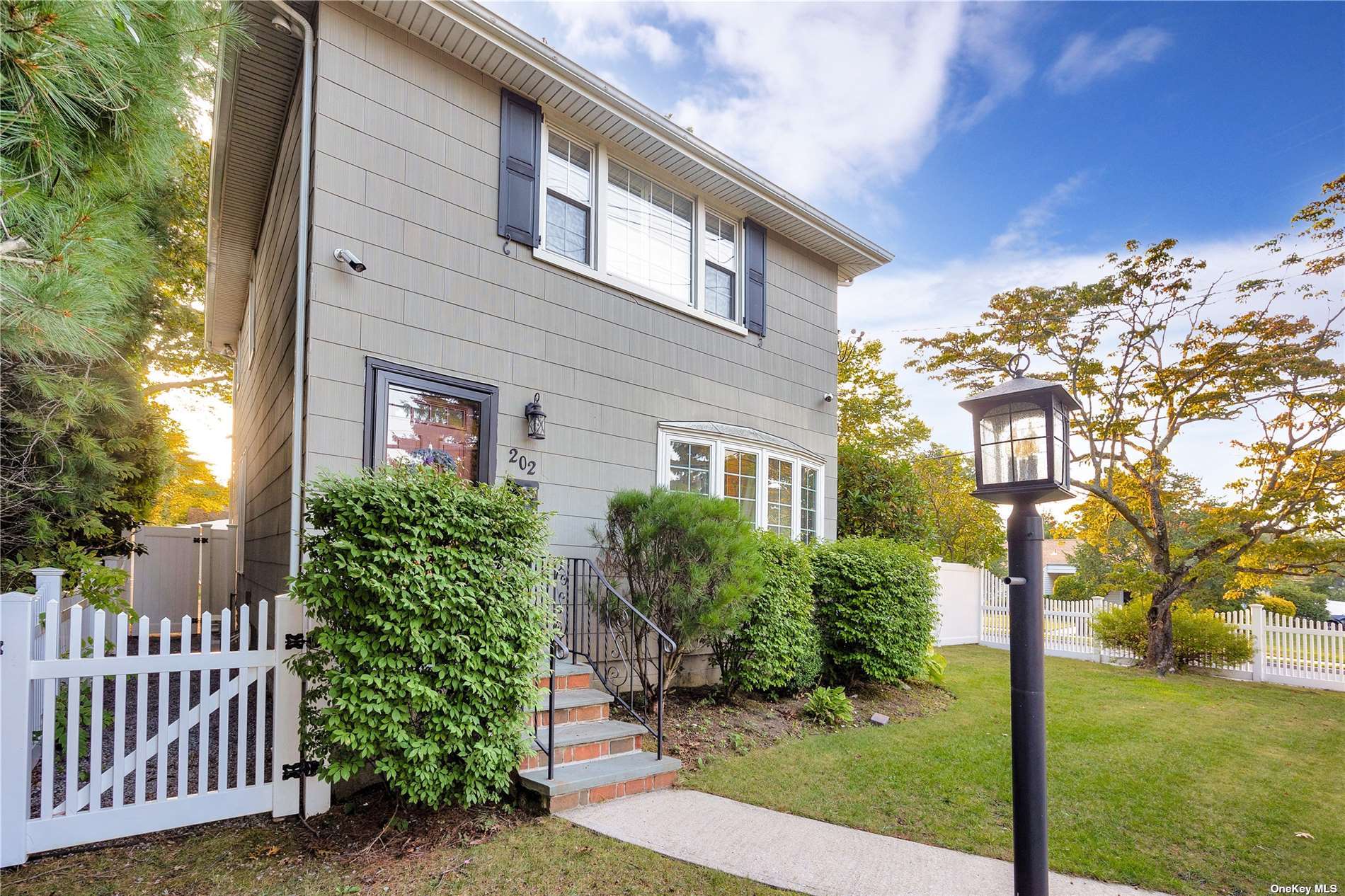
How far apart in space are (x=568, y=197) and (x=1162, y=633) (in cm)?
1085

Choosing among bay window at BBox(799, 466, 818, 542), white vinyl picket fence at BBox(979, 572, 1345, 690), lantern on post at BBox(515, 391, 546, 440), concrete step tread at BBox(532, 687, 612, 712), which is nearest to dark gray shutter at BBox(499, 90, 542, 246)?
lantern on post at BBox(515, 391, 546, 440)

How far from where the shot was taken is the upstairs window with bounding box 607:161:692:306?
21.8 feet

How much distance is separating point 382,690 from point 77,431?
5.55 m

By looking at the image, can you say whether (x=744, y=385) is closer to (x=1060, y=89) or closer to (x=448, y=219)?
(x=448, y=219)

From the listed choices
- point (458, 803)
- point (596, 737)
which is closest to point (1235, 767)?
point (596, 737)

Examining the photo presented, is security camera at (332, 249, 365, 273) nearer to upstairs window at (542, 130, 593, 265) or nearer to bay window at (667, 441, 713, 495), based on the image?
upstairs window at (542, 130, 593, 265)

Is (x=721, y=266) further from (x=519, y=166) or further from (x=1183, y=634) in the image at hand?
(x=1183, y=634)

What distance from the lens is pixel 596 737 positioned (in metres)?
4.44

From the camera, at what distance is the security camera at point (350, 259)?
465cm

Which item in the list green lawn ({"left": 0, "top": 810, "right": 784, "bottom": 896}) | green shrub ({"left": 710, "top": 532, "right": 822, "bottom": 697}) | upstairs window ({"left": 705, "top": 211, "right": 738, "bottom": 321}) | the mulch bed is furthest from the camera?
upstairs window ({"left": 705, "top": 211, "right": 738, "bottom": 321})

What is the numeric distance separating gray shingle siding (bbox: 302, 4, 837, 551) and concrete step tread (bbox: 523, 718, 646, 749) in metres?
1.58

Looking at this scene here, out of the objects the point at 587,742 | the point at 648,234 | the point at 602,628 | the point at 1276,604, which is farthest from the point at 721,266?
the point at 1276,604

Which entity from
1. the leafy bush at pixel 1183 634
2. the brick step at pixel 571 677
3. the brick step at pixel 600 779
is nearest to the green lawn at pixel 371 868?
the brick step at pixel 600 779

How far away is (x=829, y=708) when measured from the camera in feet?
20.4
